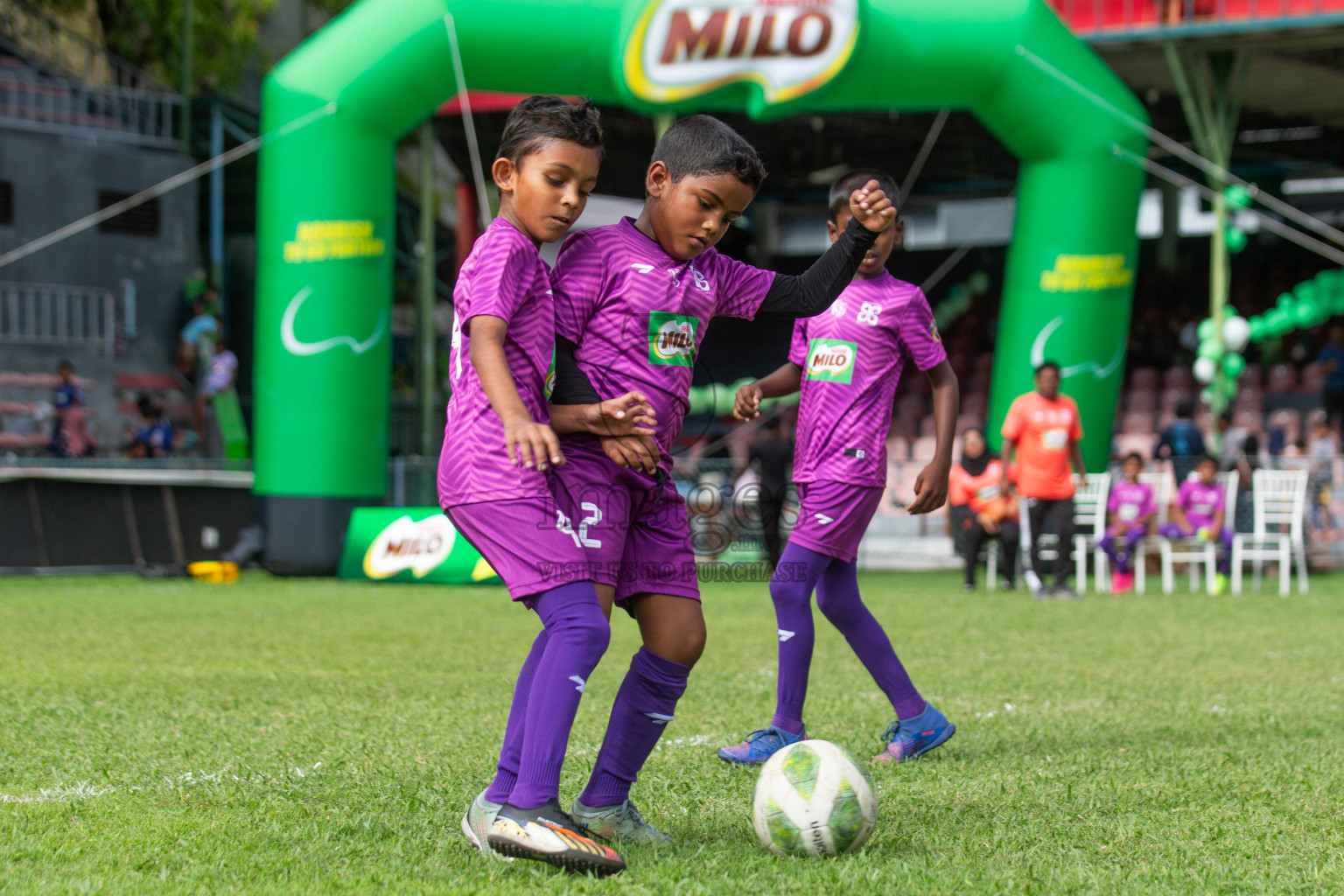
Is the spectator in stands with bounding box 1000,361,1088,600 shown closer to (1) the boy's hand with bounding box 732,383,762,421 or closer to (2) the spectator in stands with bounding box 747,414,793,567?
(2) the spectator in stands with bounding box 747,414,793,567

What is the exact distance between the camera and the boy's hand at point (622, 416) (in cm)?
297

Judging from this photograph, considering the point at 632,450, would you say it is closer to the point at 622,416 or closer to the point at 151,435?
the point at 622,416

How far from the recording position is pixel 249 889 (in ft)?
9.05

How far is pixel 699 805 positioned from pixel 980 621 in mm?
5843

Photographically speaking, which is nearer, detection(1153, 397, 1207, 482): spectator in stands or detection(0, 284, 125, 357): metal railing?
detection(1153, 397, 1207, 482): spectator in stands

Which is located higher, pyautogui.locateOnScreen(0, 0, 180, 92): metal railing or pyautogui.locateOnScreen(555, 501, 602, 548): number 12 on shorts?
pyautogui.locateOnScreen(0, 0, 180, 92): metal railing

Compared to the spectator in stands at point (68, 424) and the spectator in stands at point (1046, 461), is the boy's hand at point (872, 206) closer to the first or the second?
the spectator in stands at point (1046, 461)

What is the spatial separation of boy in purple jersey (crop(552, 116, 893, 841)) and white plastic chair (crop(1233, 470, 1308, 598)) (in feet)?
32.0

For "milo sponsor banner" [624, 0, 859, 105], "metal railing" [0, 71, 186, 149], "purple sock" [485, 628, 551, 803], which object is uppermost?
"metal railing" [0, 71, 186, 149]

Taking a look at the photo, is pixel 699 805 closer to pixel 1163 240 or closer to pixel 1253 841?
pixel 1253 841

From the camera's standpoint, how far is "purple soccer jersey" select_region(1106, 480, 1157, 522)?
12500mm

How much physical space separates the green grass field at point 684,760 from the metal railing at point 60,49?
54.7 feet

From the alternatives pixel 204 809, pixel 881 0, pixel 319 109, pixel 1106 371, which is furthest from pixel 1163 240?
pixel 204 809

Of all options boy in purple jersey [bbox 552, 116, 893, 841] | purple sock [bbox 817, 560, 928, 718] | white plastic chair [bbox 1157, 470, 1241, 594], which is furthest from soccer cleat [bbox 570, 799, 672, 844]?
white plastic chair [bbox 1157, 470, 1241, 594]
